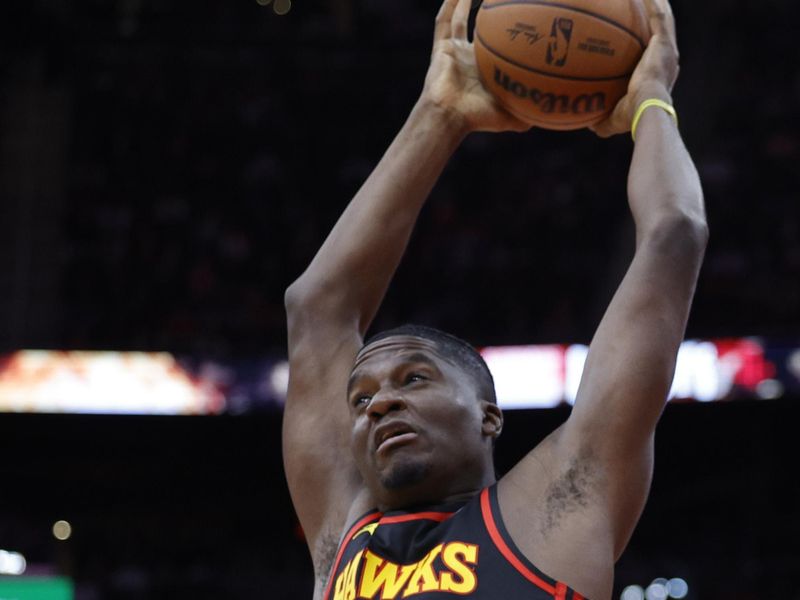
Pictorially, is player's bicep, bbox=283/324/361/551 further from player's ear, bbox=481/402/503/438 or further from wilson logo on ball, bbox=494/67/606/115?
wilson logo on ball, bbox=494/67/606/115

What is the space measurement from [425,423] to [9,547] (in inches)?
424

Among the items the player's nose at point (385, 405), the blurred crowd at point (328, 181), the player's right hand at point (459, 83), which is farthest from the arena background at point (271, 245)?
the player's nose at point (385, 405)

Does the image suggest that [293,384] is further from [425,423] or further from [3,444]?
[3,444]

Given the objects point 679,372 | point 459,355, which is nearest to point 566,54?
point 459,355

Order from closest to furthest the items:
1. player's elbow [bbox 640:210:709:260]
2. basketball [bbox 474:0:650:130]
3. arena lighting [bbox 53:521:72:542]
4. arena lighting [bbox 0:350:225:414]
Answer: player's elbow [bbox 640:210:709:260] → basketball [bbox 474:0:650:130] → arena lighting [bbox 0:350:225:414] → arena lighting [bbox 53:521:72:542]

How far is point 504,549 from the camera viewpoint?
7.77ft

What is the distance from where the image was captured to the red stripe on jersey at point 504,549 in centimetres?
230

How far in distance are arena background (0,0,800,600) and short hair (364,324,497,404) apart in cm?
791

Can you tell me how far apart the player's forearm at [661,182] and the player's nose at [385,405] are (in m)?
0.59

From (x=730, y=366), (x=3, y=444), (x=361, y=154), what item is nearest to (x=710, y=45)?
(x=361, y=154)

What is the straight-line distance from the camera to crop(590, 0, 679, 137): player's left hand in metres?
2.88

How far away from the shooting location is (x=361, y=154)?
574 inches

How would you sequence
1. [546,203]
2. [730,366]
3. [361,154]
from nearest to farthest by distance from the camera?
[730,366], [546,203], [361,154]

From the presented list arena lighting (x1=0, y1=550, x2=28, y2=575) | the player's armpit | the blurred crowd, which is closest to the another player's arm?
the player's armpit
